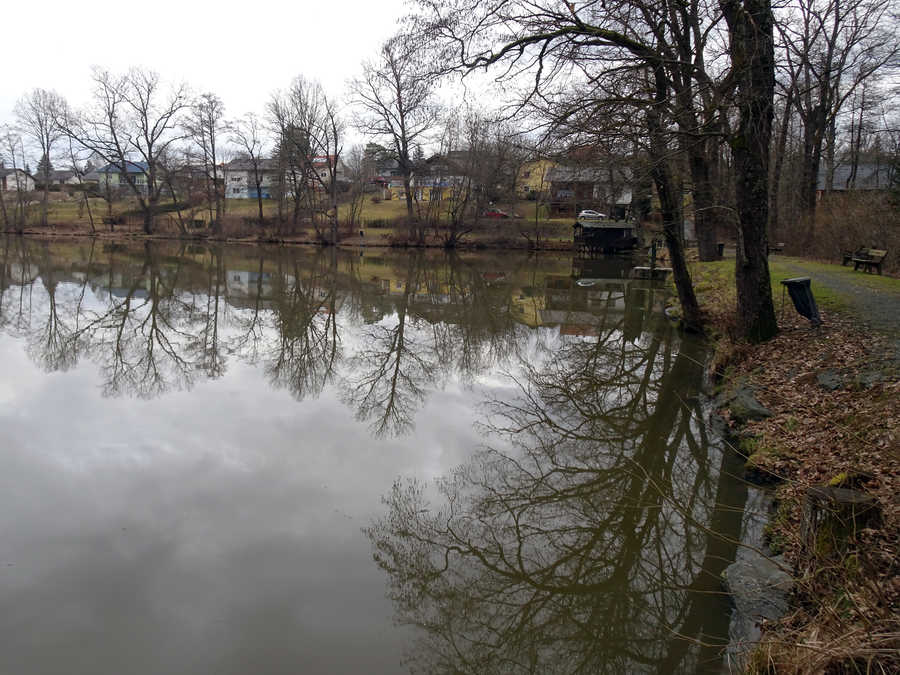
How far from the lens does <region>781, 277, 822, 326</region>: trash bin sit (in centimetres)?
1057

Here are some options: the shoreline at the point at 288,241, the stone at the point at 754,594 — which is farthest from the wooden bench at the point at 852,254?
the shoreline at the point at 288,241

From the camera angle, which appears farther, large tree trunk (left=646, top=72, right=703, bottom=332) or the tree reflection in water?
large tree trunk (left=646, top=72, right=703, bottom=332)

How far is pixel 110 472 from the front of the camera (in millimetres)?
6711

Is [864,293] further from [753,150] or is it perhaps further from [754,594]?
[754,594]

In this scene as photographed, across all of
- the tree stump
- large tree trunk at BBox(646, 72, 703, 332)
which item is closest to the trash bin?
large tree trunk at BBox(646, 72, 703, 332)

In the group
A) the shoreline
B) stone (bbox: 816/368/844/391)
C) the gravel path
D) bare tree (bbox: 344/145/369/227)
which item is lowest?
stone (bbox: 816/368/844/391)

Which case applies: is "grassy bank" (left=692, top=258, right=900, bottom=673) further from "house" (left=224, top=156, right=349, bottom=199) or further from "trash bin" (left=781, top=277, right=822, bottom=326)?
"house" (left=224, top=156, right=349, bottom=199)

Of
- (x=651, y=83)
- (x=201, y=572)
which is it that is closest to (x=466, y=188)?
(x=651, y=83)

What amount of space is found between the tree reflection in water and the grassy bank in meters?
0.60

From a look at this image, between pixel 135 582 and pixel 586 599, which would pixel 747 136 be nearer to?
pixel 586 599

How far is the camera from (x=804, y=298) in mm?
10641

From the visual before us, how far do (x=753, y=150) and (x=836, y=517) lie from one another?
7369 millimetres

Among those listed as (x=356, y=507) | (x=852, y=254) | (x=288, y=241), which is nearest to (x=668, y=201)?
(x=356, y=507)

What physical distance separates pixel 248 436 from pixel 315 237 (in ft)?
152
